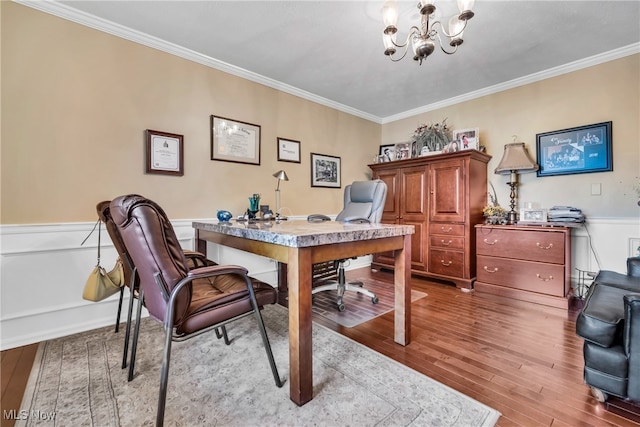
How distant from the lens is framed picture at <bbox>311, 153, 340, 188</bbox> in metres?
3.69

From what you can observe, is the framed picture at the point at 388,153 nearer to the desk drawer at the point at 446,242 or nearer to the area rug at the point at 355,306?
the desk drawer at the point at 446,242

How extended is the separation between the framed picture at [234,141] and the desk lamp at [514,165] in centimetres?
285

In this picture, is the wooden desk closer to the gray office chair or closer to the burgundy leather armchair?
the burgundy leather armchair

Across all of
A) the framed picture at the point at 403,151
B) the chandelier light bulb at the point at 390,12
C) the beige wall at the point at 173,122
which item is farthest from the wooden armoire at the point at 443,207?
the chandelier light bulb at the point at 390,12

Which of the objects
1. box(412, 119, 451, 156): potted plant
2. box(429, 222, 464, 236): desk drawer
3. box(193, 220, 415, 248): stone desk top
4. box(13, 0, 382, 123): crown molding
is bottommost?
box(429, 222, 464, 236): desk drawer

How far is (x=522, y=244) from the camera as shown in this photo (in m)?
2.74

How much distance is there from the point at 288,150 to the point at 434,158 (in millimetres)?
1827

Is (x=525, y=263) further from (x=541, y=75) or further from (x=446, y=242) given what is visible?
(x=541, y=75)

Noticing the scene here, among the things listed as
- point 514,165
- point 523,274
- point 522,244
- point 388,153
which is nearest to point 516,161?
point 514,165

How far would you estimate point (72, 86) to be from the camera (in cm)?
207

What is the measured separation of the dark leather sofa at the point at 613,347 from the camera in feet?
3.82

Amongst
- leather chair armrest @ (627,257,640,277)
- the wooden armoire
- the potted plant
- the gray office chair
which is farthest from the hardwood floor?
the potted plant

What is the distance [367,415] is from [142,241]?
1.22 m

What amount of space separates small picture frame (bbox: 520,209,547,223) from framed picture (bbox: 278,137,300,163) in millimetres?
2656
